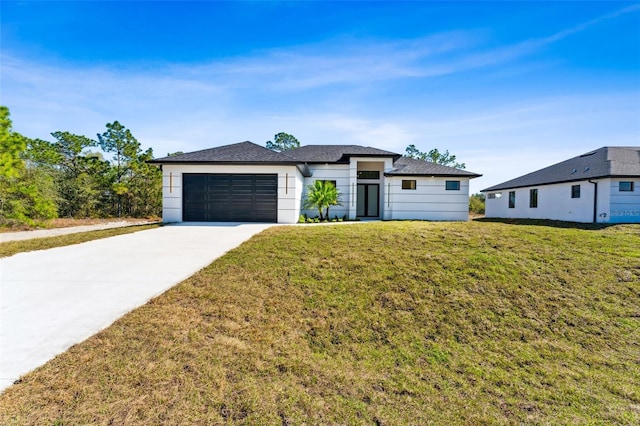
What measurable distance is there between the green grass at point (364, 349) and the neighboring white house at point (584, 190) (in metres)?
11.0

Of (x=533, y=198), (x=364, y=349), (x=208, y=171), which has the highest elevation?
(x=208, y=171)

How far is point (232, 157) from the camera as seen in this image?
44.8ft

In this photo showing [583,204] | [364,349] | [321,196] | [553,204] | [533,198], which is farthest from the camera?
[533,198]

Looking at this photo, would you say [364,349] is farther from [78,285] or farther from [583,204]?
[583,204]

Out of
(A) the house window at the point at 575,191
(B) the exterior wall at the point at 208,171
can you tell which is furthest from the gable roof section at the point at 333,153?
(A) the house window at the point at 575,191

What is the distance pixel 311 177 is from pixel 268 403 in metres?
14.4

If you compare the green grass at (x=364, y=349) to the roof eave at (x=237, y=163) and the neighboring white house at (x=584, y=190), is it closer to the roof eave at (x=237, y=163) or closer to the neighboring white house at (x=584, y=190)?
the roof eave at (x=237, y=163)

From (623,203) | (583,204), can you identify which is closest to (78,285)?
(583,204)

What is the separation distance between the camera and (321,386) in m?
3.26

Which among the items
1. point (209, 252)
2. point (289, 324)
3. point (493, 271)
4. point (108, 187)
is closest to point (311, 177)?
point (209, 252)

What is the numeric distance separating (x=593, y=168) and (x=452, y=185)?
8073mm

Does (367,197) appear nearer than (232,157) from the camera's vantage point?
No

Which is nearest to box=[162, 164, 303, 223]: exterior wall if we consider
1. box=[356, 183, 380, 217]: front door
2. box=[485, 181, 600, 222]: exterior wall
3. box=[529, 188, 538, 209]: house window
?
box=[356, 183, 380, 217]: front door

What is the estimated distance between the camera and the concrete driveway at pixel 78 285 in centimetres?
353
